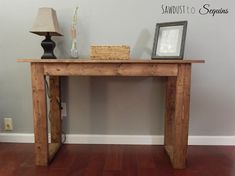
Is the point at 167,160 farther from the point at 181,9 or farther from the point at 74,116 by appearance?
the point at 181,9

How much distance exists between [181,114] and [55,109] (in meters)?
1.11

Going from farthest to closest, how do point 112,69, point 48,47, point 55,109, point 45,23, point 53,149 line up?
point 55,109
point 53,149
point 48,47
point 45,23
point 112,69

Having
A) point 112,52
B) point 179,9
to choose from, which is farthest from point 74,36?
point 179,9

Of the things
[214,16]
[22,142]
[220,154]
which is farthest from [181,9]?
[22,142]

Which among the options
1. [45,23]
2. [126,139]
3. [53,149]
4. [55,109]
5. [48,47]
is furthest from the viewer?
[126,139]

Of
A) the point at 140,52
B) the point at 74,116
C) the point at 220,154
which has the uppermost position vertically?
the point at 140,52

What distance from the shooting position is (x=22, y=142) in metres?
2.14

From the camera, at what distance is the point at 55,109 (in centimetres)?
201

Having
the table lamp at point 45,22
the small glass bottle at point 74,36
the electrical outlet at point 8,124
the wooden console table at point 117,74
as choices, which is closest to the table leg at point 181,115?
the wooden console table at point 117,74

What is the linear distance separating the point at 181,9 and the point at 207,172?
53.8 inches

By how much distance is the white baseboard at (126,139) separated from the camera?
2111 millimetres

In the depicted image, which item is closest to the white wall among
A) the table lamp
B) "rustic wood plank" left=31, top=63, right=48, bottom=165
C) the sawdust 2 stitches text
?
the sawdust 2 stitches text

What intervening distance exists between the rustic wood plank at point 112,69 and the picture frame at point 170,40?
15cm

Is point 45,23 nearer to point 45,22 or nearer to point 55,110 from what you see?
point 45,22
